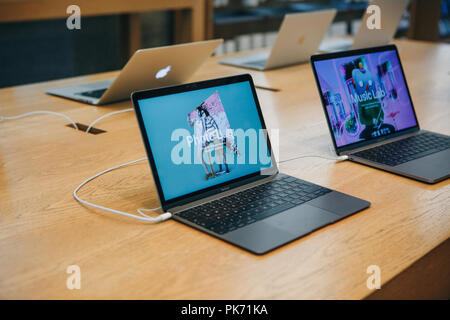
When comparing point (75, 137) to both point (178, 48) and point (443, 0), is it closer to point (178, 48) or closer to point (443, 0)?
point (178, 48)

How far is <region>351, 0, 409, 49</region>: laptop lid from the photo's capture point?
2518 millimetres

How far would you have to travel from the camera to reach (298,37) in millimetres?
2434

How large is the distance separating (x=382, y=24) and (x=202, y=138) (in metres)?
1.79

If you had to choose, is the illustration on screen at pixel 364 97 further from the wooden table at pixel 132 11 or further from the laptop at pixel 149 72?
the wooden table at pixel 132 11

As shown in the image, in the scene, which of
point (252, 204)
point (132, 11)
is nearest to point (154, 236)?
point (252, 204)

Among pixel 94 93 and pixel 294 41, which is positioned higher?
pixel 294 41

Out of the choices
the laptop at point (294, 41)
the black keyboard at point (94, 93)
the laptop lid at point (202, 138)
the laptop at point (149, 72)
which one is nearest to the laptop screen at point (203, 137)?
the laptop lid at point (202, 138)

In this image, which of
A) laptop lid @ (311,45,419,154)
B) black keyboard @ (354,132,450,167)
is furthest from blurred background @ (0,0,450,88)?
black keyboard @ (354,132,450,167)

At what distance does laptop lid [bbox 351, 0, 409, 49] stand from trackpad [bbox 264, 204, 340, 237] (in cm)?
163

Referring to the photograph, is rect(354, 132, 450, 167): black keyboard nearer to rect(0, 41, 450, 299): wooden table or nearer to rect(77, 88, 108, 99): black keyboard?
rect(0, 41, 450, 299): wooden table

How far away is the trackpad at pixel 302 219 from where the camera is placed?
39.5 inches

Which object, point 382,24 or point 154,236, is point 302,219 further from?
point 382,24

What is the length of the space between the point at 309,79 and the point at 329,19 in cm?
39
